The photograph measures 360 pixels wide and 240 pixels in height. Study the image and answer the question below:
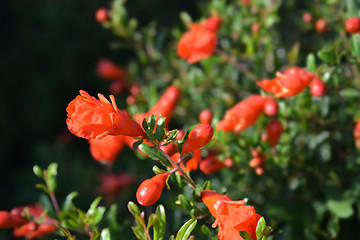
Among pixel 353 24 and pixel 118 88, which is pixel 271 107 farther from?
pixel 118 88

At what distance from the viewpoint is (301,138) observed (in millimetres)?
1618

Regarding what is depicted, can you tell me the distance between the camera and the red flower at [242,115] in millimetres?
1353

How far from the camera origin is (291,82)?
1.21 m

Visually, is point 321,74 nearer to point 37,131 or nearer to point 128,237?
point 128,237

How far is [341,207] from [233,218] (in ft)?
2.40

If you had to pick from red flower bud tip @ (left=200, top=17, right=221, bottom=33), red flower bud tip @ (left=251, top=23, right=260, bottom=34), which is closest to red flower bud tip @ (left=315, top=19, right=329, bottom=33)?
red flower bud tip @ (left=251, top=23, right=260, bottom=34)

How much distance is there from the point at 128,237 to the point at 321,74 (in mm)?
851

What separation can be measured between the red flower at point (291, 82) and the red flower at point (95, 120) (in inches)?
20.6

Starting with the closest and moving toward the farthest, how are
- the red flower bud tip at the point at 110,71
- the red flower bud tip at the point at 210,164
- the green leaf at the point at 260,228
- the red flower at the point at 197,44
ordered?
the green leaf at the point at 260,228 → the red flower bud tip at the point at 210,164 → the red flower at the point at 197,44 → the red flower bud tip at the point at 110,71

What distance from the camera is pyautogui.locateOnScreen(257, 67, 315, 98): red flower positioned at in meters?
1.21

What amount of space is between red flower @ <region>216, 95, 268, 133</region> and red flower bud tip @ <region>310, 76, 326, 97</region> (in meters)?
0.19

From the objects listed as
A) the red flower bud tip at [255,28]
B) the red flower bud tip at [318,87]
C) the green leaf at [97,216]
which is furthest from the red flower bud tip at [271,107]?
the green leaf at [97,216]

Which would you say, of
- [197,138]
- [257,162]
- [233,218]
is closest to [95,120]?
[197,138]

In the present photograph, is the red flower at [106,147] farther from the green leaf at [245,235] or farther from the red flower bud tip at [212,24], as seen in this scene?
the green leaf at [245,235]
